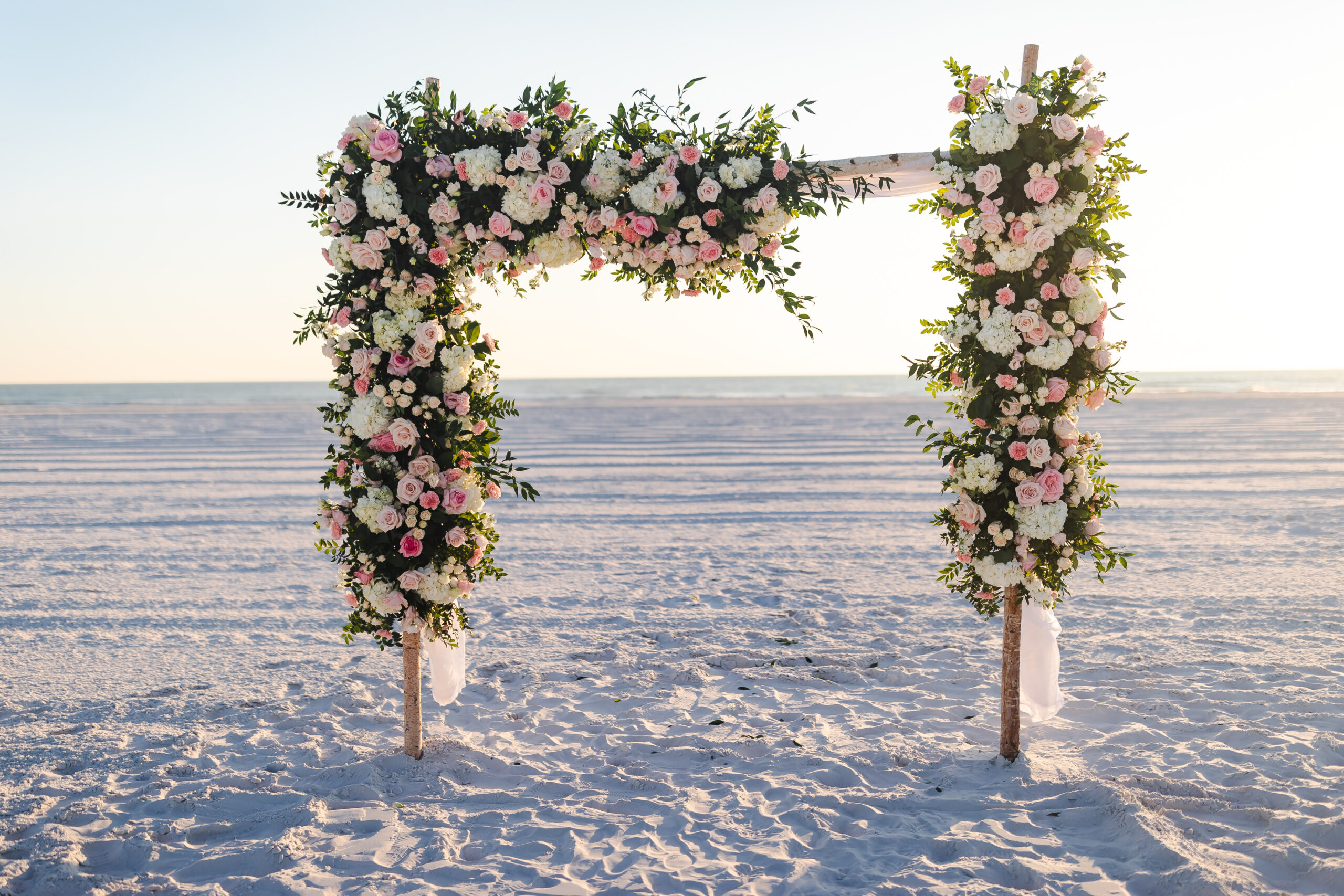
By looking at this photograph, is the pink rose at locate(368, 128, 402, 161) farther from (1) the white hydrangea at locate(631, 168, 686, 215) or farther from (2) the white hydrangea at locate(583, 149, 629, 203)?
(1) the white hydrangea at locate(631, 168, 686, 215)

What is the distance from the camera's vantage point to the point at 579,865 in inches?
136

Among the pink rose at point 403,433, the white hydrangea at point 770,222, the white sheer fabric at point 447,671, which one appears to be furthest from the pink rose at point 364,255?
the white sheer fabric at point 447,671

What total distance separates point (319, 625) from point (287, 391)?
6765 cm

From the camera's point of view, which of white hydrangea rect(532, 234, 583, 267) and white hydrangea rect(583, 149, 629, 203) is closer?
white hydrangea rect(583, 149, 629, 203)

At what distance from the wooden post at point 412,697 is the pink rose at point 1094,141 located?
165 inches

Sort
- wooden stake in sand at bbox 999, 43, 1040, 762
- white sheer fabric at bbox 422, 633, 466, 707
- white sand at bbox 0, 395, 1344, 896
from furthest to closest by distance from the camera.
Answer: white sheer fabric at bbox 422, 633, 466, 707 < wooden stake in sand at bbox 999, 43, 1040, 762 < white sand at bbox 0, 395, 1344, 896

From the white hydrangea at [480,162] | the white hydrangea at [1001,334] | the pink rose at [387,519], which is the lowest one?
the pink rose at [387,519]

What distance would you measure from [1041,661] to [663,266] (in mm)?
2957

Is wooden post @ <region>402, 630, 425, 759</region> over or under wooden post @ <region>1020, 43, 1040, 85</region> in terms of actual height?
under

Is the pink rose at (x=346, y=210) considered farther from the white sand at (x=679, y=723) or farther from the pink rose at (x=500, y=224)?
the white sand at (x=679, y=723)

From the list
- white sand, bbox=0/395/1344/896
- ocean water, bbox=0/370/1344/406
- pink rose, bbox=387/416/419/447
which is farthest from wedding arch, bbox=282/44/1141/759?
ocean water, bbox=0/370/1344/406

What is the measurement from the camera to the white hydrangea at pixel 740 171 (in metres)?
4.02

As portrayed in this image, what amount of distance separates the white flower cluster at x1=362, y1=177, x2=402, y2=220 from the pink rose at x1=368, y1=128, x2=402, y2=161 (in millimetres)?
111

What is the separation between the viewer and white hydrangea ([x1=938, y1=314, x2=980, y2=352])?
162 inches
